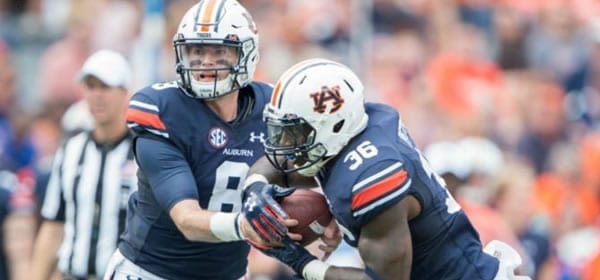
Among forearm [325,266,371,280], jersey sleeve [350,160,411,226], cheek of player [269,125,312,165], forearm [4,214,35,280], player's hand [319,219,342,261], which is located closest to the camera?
jersey sleeve [350,160,411,226]

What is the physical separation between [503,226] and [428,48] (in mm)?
3557

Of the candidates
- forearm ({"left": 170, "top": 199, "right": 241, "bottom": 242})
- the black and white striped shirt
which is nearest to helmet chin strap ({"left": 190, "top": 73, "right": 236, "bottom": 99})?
forearm ({"left": 170, "top": 199, "right": 241, "bottom": 242})

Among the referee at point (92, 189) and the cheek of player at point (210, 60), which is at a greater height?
the cheek of player at point (210, 60)

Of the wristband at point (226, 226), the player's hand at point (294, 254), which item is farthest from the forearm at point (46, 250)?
the player's hand at point (294, 254)

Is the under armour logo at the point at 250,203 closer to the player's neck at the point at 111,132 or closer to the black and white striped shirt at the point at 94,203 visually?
the black and white striped shirt at the point at 94,203

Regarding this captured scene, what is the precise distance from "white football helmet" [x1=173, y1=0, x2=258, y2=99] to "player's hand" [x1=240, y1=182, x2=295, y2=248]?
635 mm

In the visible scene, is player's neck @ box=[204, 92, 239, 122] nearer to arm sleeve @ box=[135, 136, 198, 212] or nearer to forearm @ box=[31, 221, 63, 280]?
arm sleeve @ box=[135, 136, 198, 212]

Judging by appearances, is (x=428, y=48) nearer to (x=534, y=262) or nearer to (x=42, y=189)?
(x=534, y=262)

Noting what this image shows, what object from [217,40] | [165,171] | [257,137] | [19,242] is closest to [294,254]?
[165,171]

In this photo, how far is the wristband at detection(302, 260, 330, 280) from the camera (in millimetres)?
6082

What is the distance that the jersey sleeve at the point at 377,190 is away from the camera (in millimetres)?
5852

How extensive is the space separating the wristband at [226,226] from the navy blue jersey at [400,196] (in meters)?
0.36

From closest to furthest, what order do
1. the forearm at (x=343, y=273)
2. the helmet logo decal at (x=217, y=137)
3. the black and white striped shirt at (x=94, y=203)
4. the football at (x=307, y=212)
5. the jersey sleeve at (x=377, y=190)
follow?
the jersey sleeve at (x=377, y=190), the forearm at (x=343, y=273), the football at (x=307, y=212), the helmet logo decal at (x=217, y=137), the black and white striped shirt at (x=94, y=203)

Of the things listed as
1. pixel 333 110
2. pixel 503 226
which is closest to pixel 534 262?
pixel 503 226
